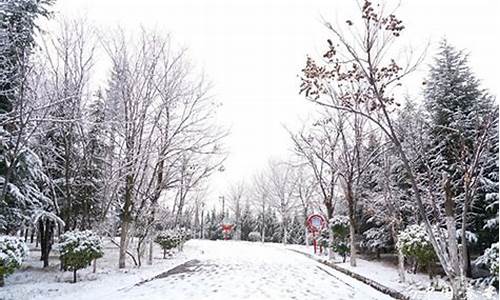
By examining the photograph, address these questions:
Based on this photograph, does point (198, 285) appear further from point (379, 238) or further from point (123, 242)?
point (379, 238)

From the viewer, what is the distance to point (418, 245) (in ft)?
28.6

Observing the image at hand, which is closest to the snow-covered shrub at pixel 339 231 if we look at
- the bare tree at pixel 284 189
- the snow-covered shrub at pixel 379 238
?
the snow-covered shrub at pixel 379 238

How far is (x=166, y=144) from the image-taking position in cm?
1246

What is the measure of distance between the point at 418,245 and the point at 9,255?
8.89 metres

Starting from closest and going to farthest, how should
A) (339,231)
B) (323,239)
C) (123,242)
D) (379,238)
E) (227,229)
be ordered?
(123,242)
(339,231)
(379,238)
(323,239)
(227,229)

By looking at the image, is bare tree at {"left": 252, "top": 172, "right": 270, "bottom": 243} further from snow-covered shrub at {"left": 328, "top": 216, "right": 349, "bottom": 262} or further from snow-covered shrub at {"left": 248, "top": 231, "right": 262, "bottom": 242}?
snow-covered shrub at {"left": 328, "top": 216, "right": 349, "bottom": 262}

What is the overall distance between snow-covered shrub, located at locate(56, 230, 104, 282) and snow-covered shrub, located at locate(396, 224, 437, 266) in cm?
770

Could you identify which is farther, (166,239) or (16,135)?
(166,239)

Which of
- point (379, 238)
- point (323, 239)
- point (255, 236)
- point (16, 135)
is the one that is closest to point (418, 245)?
point (379, 238)

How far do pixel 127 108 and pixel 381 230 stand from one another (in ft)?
37.2

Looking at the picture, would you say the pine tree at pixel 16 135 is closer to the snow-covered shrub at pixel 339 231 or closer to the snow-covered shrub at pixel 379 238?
the snow-covered shrub at pixel 339 231

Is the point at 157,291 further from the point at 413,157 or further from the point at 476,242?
the point at 476,242

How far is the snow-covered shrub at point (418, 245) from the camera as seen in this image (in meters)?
8.66

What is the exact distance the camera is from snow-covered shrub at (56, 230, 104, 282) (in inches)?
334
